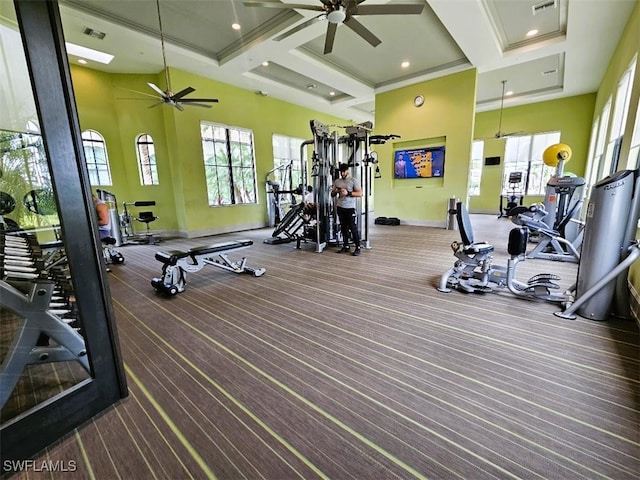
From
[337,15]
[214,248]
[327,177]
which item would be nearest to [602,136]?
[327,177]

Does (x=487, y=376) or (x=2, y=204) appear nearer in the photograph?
(x=487, y=376)

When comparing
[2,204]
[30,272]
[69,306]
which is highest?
[2,204]

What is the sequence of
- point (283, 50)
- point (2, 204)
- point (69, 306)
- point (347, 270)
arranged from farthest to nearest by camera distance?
point (283, 50) < point (347, 270) < point (2, 204) < point (69, 306)

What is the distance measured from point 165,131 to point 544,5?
27.7 ft

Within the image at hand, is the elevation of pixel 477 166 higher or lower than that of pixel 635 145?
higher

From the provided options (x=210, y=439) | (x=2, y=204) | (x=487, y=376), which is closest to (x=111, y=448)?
(x=210, y=439)

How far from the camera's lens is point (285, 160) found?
969 centimetres

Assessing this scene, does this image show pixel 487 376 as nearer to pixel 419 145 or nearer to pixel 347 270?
pixel 347 270

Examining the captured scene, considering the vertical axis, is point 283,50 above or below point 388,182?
above

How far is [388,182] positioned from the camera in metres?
9.11

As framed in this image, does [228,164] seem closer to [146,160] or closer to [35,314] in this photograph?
[146,160]

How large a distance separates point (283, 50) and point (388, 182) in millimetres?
5003

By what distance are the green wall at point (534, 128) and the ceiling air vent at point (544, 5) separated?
21.3ft
